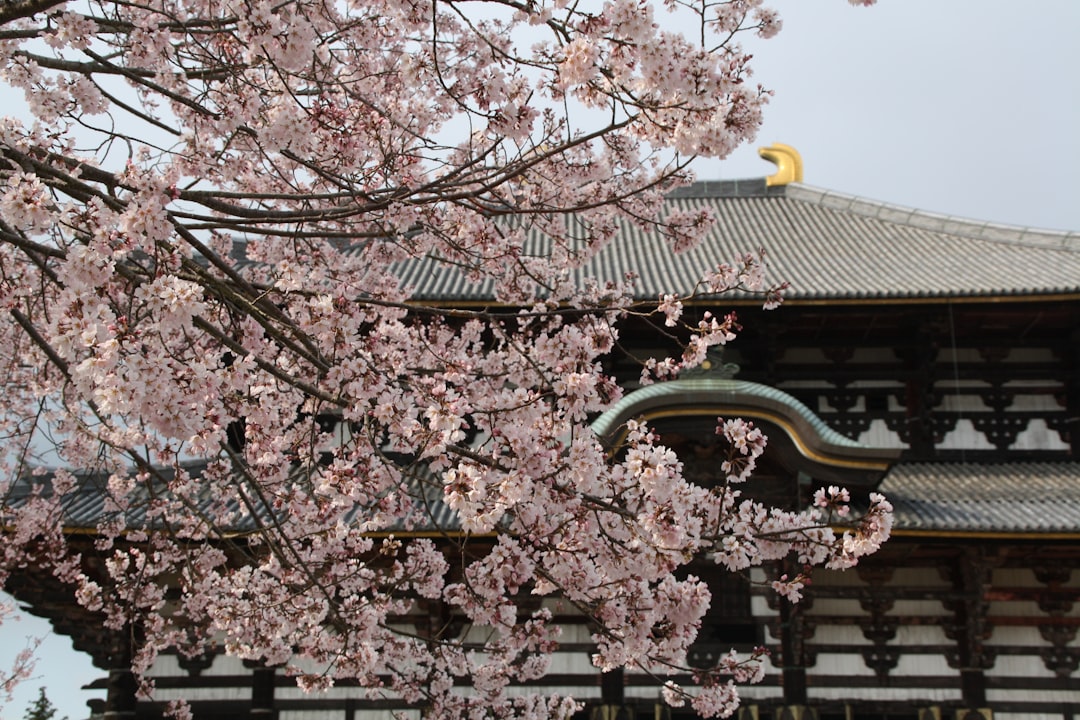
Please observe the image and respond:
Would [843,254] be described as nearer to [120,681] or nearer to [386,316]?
[386,316]

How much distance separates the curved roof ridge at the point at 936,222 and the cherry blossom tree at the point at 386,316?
35.3 ft

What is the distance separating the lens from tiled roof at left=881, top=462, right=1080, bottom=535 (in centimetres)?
961

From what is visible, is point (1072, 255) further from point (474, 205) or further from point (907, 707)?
point (474, 205)

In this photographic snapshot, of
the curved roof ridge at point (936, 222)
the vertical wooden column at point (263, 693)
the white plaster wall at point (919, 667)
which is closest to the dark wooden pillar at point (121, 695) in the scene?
the vertical wooden column at point (263, 693)

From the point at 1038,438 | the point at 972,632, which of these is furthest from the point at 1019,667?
the point at 1038,438

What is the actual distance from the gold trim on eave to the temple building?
7568mm

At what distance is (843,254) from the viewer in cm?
1505

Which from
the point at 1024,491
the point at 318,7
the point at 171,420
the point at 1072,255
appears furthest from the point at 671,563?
the point at 1072,255

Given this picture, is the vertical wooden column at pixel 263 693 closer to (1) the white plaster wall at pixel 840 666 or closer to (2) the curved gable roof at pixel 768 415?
(2) the curved gable roof at pixel 768 415

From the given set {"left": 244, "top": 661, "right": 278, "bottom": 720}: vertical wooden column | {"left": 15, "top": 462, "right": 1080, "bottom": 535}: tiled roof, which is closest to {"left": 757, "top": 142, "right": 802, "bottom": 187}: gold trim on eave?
{"left": 15, "top": 462, "right": 1080, "bottom": 535}: tiled roof

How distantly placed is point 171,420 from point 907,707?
933cm

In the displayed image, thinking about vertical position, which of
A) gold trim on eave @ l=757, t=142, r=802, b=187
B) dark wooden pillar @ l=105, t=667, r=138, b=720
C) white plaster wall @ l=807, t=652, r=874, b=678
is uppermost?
gold trim on eave @ l=757, t=142, r=802, b=187

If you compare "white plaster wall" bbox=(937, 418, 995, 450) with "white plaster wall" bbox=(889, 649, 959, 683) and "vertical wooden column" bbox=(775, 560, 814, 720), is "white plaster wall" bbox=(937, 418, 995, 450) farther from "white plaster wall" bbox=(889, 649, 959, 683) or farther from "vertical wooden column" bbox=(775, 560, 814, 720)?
"vertical wooden column" bbox=(775, 560, 814, 720)

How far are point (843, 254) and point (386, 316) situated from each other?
413 inches
